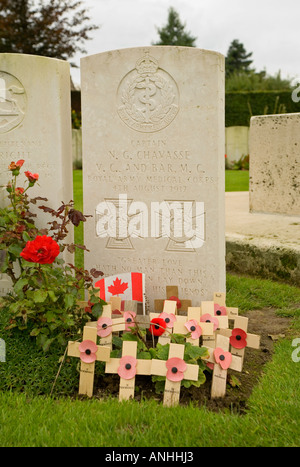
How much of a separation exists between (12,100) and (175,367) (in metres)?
2.29

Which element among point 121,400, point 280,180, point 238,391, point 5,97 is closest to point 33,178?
point 5,97

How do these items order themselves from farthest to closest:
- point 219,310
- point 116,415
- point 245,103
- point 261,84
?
point 261,84 → point 245,103 → point 219,310 → point 116,415

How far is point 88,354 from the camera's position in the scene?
2691mm

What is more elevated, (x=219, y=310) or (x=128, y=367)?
(x=219, y=310)

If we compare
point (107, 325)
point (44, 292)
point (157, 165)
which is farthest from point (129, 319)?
point (157, 165)

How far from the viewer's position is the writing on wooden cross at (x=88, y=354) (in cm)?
265

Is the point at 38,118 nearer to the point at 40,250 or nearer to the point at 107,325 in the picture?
the point at 40,250

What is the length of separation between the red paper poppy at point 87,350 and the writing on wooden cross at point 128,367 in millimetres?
95

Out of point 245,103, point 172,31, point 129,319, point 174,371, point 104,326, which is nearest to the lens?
point 174,371

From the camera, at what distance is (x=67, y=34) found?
17.8 metres

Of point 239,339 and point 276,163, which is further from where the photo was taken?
point 276,163

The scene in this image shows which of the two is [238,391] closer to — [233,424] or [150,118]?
[233,424]

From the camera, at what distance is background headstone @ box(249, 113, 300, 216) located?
18.4 feet

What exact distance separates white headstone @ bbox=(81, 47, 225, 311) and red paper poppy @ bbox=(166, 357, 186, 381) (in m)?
0.96
